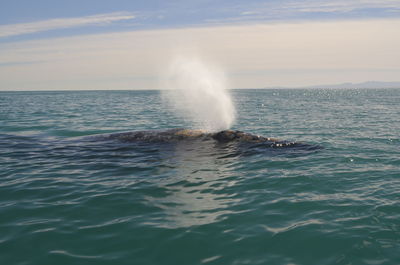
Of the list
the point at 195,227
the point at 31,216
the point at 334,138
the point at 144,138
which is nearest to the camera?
the point at 195,227

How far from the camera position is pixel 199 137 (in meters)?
17.4

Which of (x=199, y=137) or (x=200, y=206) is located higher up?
(x=199, y=137)

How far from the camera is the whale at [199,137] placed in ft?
53.4

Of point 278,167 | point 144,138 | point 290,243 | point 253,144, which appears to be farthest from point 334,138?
point 290,243

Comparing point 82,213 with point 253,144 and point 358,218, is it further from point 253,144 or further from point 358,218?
point 253,144

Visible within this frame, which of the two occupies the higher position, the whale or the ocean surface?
the whale

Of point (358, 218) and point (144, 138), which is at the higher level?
point (144, 138)

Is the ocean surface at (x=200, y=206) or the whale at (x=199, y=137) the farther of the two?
the whale at (x=199, y=137)

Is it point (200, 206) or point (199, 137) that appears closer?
point (200, 206)

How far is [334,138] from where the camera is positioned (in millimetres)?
19297

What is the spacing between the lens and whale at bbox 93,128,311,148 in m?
16.3

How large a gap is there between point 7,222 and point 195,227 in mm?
4215

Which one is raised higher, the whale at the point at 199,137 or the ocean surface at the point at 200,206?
the whale at the point at 199,137

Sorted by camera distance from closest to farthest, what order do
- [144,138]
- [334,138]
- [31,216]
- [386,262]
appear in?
[386,262], [31,216], [144,138], [334,138]
